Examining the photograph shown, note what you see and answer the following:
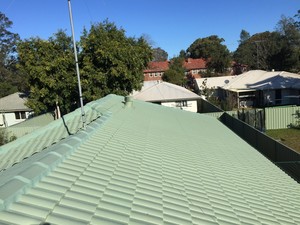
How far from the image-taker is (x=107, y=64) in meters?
29.4

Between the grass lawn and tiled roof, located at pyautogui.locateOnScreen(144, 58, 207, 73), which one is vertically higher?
tiled roof, located at pyautogui.locateOnScreen(144, 58, 207, 73)

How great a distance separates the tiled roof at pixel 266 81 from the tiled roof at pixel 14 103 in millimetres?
25249

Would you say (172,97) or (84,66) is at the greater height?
(84,66)

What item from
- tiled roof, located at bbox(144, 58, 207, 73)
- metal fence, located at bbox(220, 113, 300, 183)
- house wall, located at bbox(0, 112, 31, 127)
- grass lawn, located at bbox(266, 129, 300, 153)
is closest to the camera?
metal fence, located at bbox(220, 113, 300, 183)

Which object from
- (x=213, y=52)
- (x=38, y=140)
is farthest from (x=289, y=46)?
(x=38, y=140)

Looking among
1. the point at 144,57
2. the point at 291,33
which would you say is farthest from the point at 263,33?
the point at 144,57

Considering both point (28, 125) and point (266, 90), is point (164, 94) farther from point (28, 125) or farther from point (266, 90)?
point (28, 125)

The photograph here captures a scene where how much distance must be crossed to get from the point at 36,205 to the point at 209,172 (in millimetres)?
4552

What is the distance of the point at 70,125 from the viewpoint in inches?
380

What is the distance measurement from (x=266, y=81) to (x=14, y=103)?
3050cm

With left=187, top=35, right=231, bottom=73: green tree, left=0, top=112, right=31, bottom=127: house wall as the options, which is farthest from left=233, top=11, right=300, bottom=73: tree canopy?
left=0, top=112, right=31, bottom=127: house wall

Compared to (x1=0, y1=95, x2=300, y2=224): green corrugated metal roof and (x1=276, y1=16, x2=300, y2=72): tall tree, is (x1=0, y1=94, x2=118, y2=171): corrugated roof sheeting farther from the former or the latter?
(x1=276, y1=16, x2=300, y2=72): tall tree

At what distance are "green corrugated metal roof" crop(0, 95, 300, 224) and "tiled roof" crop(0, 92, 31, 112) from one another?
31.2m

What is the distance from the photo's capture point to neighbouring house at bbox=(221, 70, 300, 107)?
1591 inches
